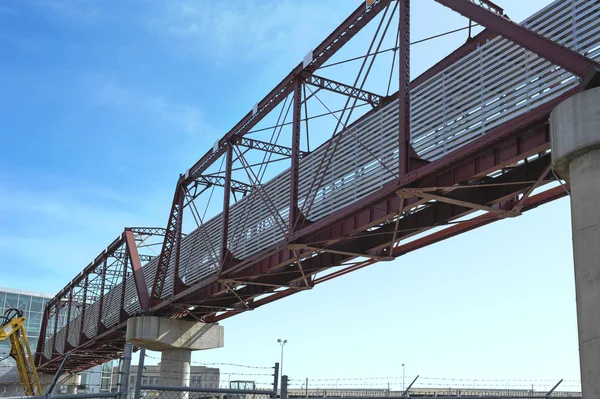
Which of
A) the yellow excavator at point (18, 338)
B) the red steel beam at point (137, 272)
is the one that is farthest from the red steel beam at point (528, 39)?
the yellow excavator at point (18, 338)

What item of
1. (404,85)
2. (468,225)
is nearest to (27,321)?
(468,225)

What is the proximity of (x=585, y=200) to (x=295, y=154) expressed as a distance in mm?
13539

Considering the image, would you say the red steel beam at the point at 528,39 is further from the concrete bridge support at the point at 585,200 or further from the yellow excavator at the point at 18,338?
the yellow excavator at the point at 18,338

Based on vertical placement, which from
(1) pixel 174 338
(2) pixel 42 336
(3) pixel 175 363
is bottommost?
(3) pixel 175 363

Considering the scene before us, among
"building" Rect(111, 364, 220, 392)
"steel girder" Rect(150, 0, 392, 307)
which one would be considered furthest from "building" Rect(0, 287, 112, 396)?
"steel girder" Rect(150, 0, 392, 307)

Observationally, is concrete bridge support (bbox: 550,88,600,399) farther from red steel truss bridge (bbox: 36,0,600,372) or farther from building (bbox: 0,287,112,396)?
building (bbox: 0,287,112,396)

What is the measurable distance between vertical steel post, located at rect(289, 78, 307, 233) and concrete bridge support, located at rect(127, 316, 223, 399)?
15.0m

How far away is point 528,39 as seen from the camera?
14.8m

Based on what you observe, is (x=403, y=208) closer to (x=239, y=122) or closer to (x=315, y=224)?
(x=315, y=224)

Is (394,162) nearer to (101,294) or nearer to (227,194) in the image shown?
(227,194)

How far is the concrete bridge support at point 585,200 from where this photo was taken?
1013cm

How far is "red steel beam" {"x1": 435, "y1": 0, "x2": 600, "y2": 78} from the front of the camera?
13430 millimetres

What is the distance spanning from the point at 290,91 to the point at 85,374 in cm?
7128

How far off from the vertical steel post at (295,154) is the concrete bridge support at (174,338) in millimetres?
15033
